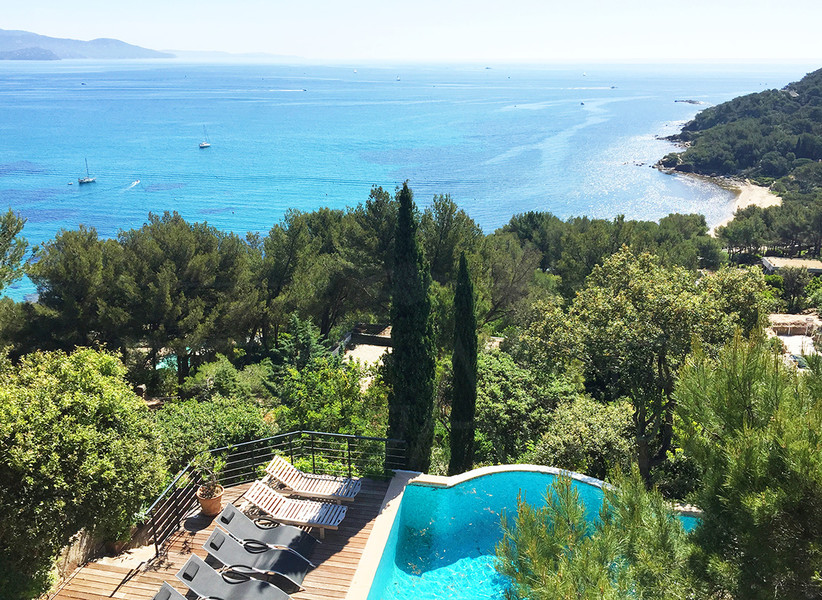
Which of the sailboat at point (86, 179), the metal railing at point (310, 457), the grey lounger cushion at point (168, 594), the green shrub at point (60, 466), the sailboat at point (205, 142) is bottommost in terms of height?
the metal railing at point (310, 457)

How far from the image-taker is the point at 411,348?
8.26m

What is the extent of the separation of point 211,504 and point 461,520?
11.1 ft

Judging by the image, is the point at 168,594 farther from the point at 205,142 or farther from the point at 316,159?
the point at 205,142

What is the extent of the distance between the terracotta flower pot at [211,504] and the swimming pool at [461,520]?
223 cm

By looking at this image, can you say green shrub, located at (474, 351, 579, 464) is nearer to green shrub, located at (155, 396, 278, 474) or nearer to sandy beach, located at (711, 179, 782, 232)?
green shrub, located at (155, 396, 278, 474)

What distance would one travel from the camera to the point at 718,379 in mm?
4191

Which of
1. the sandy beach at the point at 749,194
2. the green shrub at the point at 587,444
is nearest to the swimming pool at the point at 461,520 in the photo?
the green shrub at the point at 587,444

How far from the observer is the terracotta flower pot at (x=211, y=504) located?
6926 mm

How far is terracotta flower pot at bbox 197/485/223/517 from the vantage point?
6.93m

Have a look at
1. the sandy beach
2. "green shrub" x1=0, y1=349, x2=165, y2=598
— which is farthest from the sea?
"green shrub" x1=0, y1=349, x2=165, y2=598

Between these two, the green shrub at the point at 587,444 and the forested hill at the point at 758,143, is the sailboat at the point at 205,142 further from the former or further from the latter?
the green shrub at the point at 587,444

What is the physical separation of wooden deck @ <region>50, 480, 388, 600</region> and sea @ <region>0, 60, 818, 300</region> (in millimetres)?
28370

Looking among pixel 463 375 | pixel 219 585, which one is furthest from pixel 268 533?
pixel 463 375

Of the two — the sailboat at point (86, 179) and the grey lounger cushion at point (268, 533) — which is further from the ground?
the sailboat at point (86, 179)
